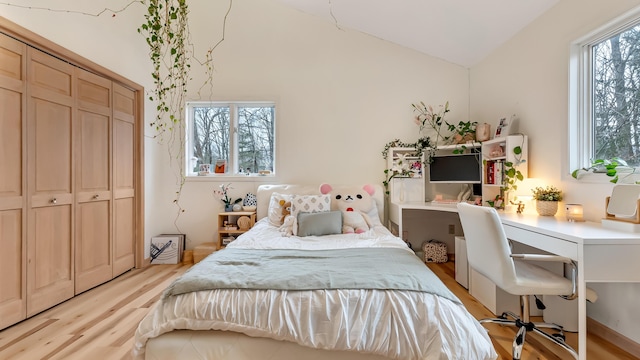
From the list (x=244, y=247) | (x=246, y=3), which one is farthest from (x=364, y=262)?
(x=246, y=3)

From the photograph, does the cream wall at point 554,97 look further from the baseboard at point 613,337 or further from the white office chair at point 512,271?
the white office chair at point 512,271

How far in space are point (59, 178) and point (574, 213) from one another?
12.7ft

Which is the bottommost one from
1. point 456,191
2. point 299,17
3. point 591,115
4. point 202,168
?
point 456,191

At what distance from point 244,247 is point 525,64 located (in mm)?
2934

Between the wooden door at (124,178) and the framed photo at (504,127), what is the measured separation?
381cm

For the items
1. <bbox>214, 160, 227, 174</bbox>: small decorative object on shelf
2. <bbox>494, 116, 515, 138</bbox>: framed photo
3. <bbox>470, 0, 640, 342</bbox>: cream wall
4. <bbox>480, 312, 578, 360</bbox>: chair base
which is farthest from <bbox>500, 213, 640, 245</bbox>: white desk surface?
<bbox>214, 160, 227, 174</bbox>: small decorative object on shelf

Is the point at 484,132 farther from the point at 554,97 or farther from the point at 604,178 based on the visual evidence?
the point at 604,178

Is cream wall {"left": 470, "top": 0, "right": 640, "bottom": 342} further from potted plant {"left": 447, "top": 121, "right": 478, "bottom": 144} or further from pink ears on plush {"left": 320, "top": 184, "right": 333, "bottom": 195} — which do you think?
pink ears on plush {"left": 320, "top": 184, "right": 333, "bottom": 195}

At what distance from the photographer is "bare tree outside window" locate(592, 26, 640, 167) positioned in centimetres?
186

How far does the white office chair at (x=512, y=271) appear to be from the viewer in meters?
1.59

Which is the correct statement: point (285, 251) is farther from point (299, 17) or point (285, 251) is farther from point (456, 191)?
point (299, 17)

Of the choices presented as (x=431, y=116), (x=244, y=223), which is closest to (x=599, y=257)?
(x=431, y=116)

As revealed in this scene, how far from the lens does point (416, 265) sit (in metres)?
1.70

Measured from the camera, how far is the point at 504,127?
2764 mm
